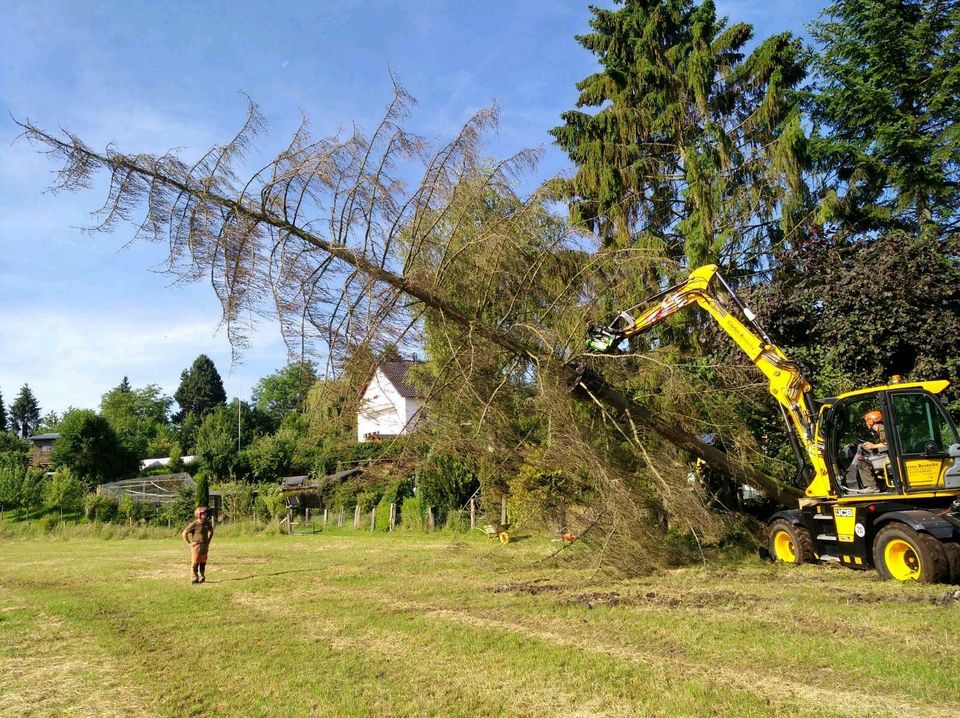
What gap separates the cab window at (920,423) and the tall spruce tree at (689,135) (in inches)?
249

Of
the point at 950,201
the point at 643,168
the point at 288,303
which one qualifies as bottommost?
the point at 288,303

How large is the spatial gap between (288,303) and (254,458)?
2953 centimetres

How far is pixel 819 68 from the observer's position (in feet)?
52.5

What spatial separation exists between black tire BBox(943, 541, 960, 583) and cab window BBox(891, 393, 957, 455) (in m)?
1.11

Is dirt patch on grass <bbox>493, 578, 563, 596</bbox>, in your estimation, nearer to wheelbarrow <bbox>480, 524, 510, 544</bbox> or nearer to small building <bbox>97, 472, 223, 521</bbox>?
wheelbarrow <bbox>480, 524, 510, 544</bbox>

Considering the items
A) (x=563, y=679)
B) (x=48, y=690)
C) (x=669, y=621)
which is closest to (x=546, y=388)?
(x=669, y=621)

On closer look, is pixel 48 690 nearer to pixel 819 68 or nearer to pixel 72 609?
pixel 72 609

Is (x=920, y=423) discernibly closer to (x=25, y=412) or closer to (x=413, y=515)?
(x=413, y=515)

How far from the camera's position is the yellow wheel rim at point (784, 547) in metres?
9.44

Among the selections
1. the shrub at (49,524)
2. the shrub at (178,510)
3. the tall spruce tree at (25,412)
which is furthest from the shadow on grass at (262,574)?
the tall spruce tree at (25,412)

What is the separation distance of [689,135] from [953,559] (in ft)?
37.0

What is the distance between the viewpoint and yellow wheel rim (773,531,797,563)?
944 cm

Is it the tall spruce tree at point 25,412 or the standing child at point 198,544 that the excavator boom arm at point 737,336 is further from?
the tall spruce tree at point 25,412

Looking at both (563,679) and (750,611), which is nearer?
(563,679)
